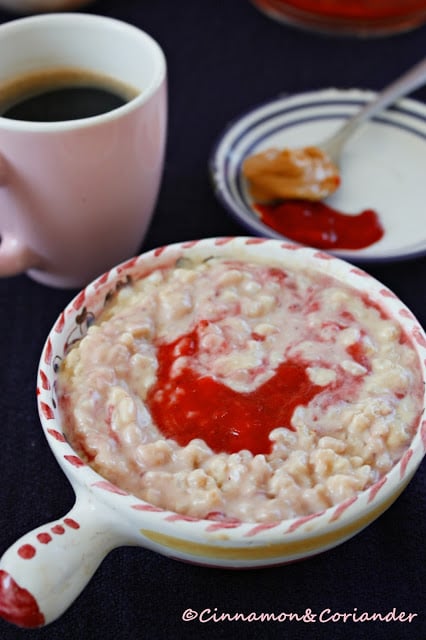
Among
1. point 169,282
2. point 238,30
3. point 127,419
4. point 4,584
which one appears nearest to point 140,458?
point 127,419

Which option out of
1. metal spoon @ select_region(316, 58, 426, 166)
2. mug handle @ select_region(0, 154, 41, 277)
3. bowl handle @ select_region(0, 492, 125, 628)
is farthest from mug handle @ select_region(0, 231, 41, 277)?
metal spoon @ select_region(316, 58, 426, 166)

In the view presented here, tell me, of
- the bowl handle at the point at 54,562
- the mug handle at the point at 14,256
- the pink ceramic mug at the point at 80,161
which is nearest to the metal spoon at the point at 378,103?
the pink ceramic mug at the point at 80,161

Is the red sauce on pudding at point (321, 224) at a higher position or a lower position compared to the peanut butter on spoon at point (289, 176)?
lower

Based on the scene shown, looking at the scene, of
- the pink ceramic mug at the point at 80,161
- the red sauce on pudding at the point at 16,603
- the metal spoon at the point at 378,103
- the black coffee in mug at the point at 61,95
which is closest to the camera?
the red sauce on pudding at the point at 16,603

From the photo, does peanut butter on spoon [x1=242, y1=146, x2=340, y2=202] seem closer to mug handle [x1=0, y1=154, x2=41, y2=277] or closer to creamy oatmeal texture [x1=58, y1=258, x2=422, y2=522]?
creamy oatmeal texture [x1=58, y1=258, x2=422, y2=522]

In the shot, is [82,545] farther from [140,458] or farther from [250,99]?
[250,99]

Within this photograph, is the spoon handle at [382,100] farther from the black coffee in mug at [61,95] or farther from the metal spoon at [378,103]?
the black coffee in mug at [61,95]
